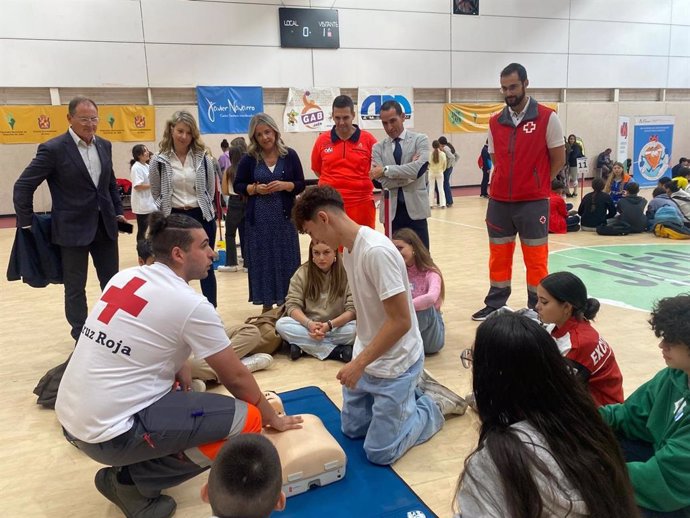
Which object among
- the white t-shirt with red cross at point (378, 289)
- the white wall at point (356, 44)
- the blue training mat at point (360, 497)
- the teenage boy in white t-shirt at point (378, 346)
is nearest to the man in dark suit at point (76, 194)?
the teenage boy in white t-shirt at point (378, 346)

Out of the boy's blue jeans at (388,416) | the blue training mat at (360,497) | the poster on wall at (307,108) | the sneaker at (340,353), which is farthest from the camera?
the poster on wall at (307,108)

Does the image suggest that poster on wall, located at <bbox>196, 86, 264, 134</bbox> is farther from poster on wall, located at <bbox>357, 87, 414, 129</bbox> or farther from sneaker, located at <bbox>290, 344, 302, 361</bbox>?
sneaker, located at <bbox>290, 344, 302, 361</bbox>

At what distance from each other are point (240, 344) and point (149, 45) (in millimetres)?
10415

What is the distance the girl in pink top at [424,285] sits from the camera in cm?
359

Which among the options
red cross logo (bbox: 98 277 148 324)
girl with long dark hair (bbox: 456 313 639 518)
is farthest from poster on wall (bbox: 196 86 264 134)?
girl with long dark hair (bbox: 456 313 639 518)

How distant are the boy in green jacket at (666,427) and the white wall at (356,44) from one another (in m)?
12.2

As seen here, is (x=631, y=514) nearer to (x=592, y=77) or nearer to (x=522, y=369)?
(x=522, y=369)

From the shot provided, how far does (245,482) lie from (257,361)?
7.57 ft

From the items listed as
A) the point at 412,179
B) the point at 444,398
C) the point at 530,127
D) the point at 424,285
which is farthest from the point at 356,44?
the point at 444,398

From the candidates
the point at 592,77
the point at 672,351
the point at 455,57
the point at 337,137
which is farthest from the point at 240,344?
the point at 592,77

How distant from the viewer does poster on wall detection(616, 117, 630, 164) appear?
16297 millimetres

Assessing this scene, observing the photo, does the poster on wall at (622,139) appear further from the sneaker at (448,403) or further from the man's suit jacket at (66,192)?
the man's suit jacket at (66,192)

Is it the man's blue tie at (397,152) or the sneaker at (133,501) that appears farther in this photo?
the man's blue tie at (397,152)

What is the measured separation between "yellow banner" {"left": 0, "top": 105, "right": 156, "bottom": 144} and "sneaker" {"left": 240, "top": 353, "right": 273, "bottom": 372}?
9901mm
